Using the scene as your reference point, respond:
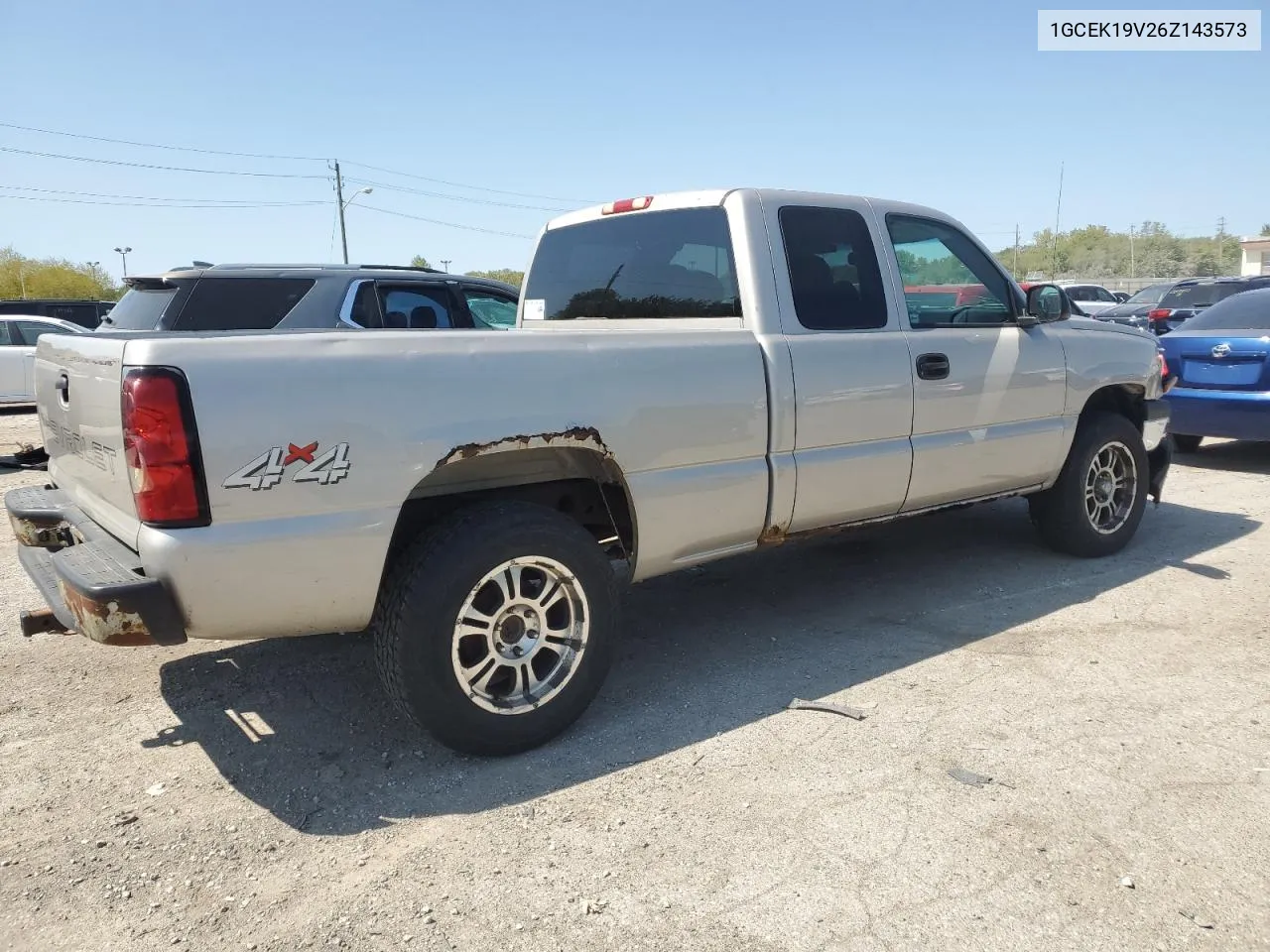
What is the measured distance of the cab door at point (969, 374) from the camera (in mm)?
4359

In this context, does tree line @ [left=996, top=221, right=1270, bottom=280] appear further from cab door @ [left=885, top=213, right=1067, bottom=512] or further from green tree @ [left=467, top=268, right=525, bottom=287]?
cab door @ [left=885, top=213, right=1067, bottom=512]

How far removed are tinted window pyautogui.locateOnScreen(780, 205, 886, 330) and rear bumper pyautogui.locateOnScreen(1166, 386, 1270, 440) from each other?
499cm

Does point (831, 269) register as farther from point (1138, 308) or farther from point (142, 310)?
point (1138, 308)

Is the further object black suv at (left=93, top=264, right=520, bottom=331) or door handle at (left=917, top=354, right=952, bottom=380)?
black suv at (left=93, top=264, right=520, bottom=331)

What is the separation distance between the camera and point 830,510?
406 centimetres

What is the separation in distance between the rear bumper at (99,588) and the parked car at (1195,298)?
15.1 m

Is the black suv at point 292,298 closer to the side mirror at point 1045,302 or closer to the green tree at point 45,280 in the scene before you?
the side mirror at point 1045,302

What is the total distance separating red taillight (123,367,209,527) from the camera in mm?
2533

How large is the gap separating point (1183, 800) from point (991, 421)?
2207 mm

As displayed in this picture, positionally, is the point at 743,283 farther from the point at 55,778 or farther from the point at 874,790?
the point at 55,778

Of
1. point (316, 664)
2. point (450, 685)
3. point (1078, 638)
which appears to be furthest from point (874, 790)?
point (316, 664)

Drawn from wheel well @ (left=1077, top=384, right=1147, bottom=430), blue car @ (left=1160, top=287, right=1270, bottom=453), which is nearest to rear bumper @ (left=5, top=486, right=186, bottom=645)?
wheel well @ (left=1077, top=384, right=1147, bottom=430)

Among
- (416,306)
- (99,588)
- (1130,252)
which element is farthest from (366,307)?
(1130,252)

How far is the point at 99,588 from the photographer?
2.58 metres
